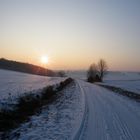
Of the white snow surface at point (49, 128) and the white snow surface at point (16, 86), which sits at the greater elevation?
the white snow surface at point (16, 86)

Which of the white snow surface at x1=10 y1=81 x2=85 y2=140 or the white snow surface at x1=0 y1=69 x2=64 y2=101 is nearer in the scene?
the white snow surface at x1=10 y1=81 x2=85 y2=140

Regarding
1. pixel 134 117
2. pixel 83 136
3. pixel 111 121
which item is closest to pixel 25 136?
pixel 83 136

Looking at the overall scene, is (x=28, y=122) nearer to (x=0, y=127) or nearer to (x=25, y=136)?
(x=0, y=127)

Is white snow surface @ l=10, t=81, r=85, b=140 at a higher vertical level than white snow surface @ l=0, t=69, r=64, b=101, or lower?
lower

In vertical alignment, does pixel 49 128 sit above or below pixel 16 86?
below

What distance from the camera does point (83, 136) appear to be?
9844 millimetres

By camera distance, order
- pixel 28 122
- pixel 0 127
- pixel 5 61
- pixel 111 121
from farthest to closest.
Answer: pixel 5 61 → pixel 111 121 → pixel 28 122 → pixel 0 127

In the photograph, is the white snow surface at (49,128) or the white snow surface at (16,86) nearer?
the white snow surface at (49,128)

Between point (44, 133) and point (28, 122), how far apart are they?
6.53 feet

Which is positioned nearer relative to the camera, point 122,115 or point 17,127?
point 17,127

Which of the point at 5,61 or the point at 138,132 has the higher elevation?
the point at 5,61

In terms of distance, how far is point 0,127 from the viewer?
1060 cm

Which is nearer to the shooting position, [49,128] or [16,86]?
[49,128]

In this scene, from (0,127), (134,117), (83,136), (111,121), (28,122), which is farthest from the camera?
(134,117)
